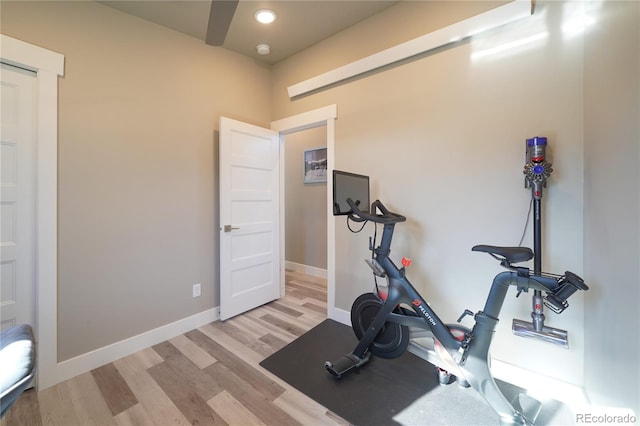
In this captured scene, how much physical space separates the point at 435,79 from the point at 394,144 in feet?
1.84

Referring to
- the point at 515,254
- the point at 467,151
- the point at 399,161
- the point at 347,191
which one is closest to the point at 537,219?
the point at 515,254

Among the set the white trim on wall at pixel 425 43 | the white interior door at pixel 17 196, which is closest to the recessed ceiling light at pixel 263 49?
the white trim on wall at pixel 425 43

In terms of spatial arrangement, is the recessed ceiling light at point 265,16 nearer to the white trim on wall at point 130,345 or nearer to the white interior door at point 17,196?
the white interior door at point 17,196

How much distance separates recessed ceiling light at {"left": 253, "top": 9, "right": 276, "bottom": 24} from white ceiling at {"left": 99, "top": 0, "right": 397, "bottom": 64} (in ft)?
0.14

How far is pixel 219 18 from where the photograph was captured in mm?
1058

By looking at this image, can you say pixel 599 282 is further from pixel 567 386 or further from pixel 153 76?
pixel 153 76

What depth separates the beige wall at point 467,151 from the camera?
5.03 ft

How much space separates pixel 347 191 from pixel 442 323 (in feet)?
3.39

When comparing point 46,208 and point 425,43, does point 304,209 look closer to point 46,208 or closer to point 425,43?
point 425,43

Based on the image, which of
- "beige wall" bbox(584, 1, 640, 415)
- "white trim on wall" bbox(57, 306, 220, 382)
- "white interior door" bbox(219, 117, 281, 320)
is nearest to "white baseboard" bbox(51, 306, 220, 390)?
"white trim on wall" bbox(57, 306, 220, 382)

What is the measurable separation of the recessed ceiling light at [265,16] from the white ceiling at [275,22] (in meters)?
0.04

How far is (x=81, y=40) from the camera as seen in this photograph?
1.87 m

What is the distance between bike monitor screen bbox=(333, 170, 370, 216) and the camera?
1.66 metres

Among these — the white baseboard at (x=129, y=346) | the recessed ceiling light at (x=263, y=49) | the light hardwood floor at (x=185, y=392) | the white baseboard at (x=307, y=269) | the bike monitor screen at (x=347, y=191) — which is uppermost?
the recessed ceiling light at (x=263, y=49)
